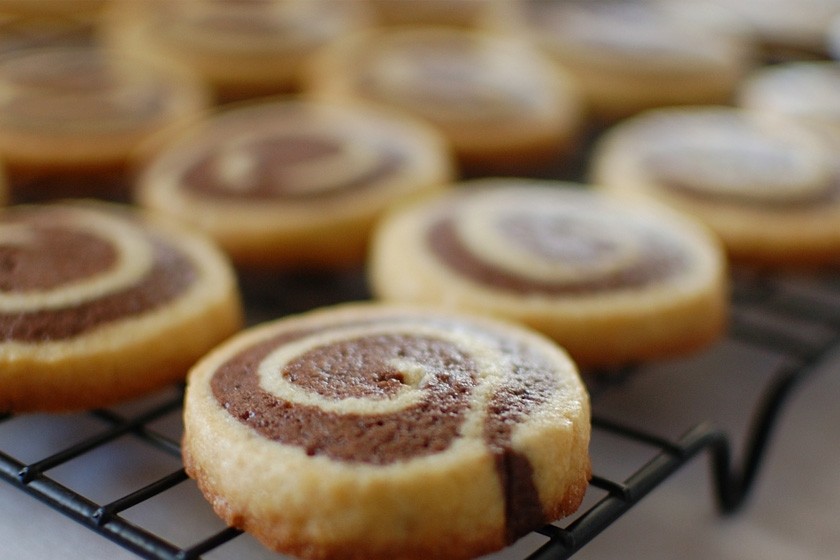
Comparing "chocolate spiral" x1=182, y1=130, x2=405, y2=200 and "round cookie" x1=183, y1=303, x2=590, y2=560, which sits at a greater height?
"chocolate spiral" x1=182, y1=130, x2=405, y2=200

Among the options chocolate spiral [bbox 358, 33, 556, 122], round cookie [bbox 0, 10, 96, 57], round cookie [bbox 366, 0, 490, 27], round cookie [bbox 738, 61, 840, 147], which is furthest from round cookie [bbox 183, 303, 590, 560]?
round cookie [bbox 366, 0, 490, 27]

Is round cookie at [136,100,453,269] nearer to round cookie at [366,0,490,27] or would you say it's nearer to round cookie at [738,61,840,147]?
round cookie at [738,61,840,147]

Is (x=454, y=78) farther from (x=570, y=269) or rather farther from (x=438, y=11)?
(x=570, y=269)

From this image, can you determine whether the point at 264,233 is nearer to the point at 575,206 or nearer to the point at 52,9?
the point at 575,206

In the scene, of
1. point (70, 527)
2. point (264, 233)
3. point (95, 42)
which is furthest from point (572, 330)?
point (95, 42)

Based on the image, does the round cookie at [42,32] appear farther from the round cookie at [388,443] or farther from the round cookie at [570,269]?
the round cookie at [388,443]

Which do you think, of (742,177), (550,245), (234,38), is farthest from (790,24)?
(550,245)
